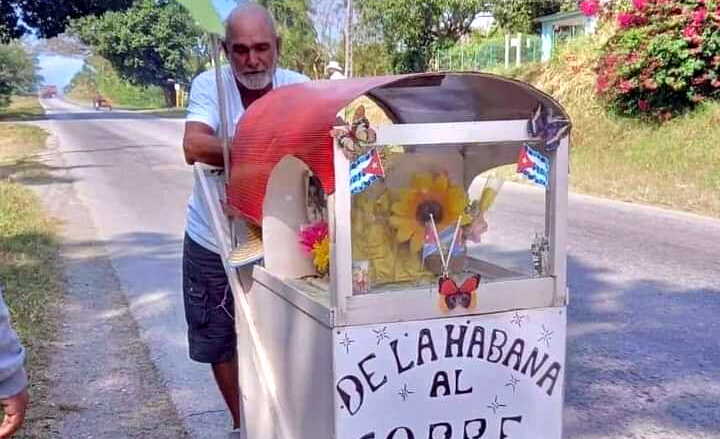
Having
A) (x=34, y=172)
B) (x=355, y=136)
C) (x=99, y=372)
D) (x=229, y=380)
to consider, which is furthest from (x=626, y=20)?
(x=355, y=136)

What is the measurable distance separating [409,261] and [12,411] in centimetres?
105

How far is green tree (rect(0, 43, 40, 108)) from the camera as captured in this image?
79750mm

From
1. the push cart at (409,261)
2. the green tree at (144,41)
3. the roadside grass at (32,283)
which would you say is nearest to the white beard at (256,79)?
the push cart at (409,261)

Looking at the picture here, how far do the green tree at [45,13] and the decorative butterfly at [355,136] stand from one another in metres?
31.3

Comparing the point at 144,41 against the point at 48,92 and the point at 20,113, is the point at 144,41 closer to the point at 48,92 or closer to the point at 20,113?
the point at 20,113

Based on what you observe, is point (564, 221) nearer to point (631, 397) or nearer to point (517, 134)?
point (517, 134)

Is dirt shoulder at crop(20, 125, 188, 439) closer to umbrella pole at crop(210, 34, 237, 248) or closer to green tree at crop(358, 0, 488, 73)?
umbrella pole at crop(210, 34, 237, 248)

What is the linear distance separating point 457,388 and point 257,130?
91 cm

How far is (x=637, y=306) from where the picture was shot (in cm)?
549

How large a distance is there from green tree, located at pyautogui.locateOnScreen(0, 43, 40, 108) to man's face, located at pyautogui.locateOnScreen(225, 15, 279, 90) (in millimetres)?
74214

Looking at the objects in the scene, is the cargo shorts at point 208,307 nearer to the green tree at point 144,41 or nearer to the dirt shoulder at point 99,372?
the dirt shoulder at point 99,372

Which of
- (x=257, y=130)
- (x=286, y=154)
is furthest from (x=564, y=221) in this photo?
(x=257, y=130)

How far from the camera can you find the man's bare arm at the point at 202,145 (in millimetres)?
2760

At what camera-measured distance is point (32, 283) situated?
6145mm
